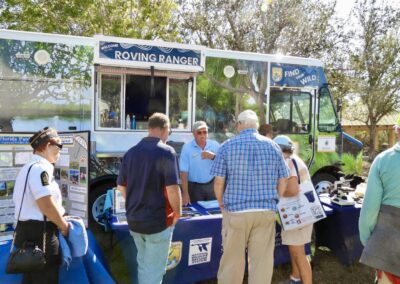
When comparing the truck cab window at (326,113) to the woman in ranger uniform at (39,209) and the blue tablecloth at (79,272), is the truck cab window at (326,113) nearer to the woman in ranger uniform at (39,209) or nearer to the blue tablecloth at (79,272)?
the blue tablecloth at (79,272)

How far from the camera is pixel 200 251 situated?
136 inches

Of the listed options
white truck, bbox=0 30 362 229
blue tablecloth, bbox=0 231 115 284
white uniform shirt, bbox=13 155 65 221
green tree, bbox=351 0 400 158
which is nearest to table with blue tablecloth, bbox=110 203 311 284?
blue tablecloth, bbox=0 231 115 284

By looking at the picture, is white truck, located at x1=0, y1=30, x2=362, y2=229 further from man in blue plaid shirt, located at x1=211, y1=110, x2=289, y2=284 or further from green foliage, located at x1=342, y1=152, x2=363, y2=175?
man in blue plaid shirt, located at x1=211, y1=110, x2=289, y2=284

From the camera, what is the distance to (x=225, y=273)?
9.73 ft

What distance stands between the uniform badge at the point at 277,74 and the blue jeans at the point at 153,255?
4.12m

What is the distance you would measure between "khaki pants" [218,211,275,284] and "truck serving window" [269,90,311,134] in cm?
369

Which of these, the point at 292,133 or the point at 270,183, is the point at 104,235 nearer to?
the point at 270,183

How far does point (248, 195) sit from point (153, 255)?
876mm

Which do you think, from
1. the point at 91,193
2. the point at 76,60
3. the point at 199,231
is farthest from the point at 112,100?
the point at 199,231

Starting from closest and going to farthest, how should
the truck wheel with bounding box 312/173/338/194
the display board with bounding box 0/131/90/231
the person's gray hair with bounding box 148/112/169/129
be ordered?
1. the person's gray hair with bounding box 148/112/169/129
2. the display board with bounding box 0/131/90/231
3. the truck wheel with bounding box 312/173/338/194

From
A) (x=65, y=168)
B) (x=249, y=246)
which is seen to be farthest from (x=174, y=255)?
(x=65, y=168)

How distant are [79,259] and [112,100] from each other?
2.89 meters

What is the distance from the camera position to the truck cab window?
679cm

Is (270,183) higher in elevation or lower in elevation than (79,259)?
higher
